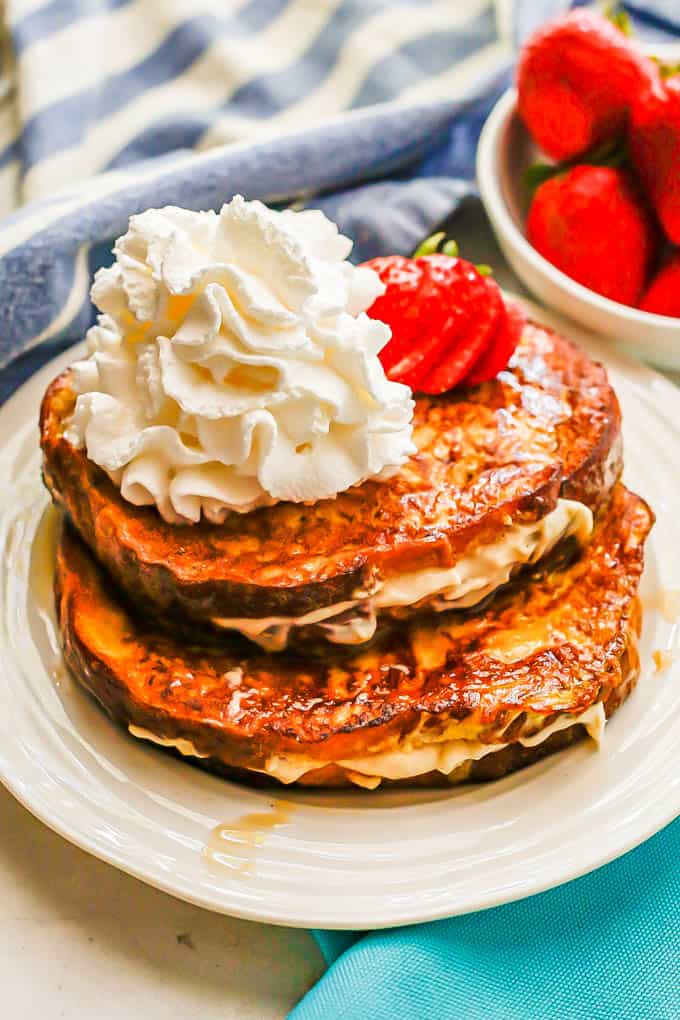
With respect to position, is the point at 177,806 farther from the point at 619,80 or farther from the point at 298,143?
the point at 619,80

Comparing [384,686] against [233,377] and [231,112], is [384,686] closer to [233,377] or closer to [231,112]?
[233,377]

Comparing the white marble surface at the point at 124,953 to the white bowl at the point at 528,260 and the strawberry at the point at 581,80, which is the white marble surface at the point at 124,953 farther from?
the strawberry at the point at 581,80

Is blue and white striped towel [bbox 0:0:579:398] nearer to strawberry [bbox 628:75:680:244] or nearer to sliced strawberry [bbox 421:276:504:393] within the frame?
strawberry [bbox 628:75:680:244]

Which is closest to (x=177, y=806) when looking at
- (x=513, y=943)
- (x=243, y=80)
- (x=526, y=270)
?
(x=513, y=943)

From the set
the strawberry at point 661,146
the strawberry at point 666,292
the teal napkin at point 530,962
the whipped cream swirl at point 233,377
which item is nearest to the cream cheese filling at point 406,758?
the teal napkin at point 530,962

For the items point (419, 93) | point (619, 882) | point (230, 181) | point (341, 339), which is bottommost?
point (619, 882)

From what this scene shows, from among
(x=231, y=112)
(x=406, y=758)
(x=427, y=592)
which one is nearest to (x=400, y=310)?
(x=427, y=592)
